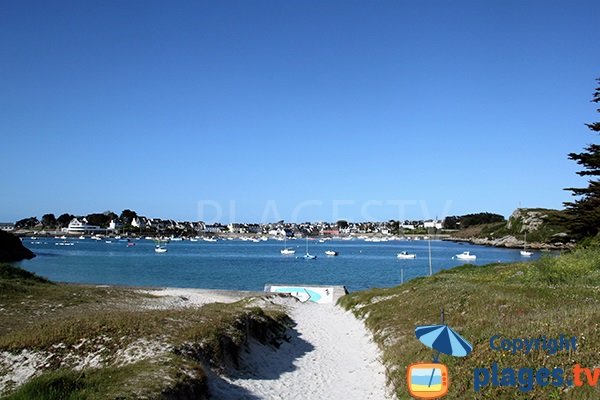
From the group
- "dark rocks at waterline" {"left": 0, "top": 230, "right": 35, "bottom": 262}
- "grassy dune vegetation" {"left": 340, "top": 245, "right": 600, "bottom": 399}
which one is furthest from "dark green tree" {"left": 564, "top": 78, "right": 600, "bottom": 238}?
"dark rocks at waterline" {"left": 0, "top": 230, "right": 35, "bottom": 262}

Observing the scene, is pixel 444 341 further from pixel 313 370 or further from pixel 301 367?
pixel 301 367

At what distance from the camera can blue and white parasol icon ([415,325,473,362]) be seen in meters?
8.80

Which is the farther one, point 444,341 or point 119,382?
point 119,382

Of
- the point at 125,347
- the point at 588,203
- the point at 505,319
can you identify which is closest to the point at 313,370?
the point at 125,347

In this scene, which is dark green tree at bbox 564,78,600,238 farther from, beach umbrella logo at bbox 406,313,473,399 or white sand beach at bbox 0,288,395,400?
beach umbrella logo at bbox 406,313,473,399

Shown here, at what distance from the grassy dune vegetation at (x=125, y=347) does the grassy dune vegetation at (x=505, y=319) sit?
6205mm

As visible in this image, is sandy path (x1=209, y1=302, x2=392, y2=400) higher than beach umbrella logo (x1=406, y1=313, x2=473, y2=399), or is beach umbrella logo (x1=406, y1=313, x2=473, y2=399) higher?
beach umbrella logo (x1=406, y1=313, x2=473, y2=399)

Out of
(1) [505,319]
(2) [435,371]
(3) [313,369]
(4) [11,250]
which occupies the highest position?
(2) [435,371]

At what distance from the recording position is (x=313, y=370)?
21125 millimetres

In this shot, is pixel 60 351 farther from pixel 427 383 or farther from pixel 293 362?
pixel 427 383

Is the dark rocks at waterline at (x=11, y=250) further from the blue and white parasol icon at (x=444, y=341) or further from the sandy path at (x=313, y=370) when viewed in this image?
the blue and white parasol icon at (x=444, y=341)

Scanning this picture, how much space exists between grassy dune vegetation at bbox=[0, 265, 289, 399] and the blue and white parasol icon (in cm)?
683

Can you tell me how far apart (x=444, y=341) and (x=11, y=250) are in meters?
140

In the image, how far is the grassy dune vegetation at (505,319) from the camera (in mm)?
11945
